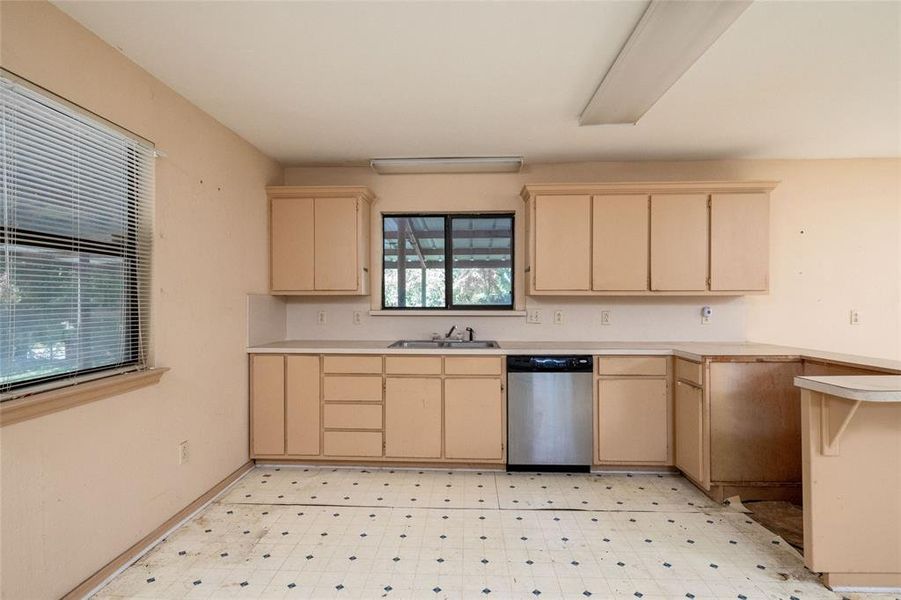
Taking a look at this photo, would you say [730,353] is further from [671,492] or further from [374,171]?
[374,171]

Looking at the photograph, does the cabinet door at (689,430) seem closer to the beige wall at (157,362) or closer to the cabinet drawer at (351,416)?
the cabinet drawer at (351,416)

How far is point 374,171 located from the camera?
3.53m

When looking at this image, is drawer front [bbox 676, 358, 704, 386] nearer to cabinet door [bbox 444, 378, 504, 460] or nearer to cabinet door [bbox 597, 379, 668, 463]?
cabinet door [bbox 597, 379, 668, 463]

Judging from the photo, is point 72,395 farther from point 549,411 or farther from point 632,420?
point 632,420

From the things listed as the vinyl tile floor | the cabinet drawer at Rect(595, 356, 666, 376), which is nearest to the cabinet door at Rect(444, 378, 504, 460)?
A: the vinyl tile floor

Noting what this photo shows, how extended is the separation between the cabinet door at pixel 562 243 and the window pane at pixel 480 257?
43 cm

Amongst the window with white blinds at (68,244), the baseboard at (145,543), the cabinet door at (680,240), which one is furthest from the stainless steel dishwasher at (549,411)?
the window with white blinds at (68,244)

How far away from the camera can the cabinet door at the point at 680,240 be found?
3111 mm

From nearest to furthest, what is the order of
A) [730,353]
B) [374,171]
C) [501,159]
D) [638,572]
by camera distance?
[638,572]
[730,353]
[501,159]
[374,171]

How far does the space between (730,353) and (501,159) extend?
210 centimetres

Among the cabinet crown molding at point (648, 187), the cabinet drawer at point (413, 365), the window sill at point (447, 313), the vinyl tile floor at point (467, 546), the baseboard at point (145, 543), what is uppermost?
the cabinet crown molding at point (648, 187)

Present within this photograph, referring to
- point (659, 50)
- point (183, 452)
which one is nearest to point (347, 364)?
point (183, 452)

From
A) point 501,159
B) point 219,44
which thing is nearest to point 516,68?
point 501,159

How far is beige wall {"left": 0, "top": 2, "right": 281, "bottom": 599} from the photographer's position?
1506mm
